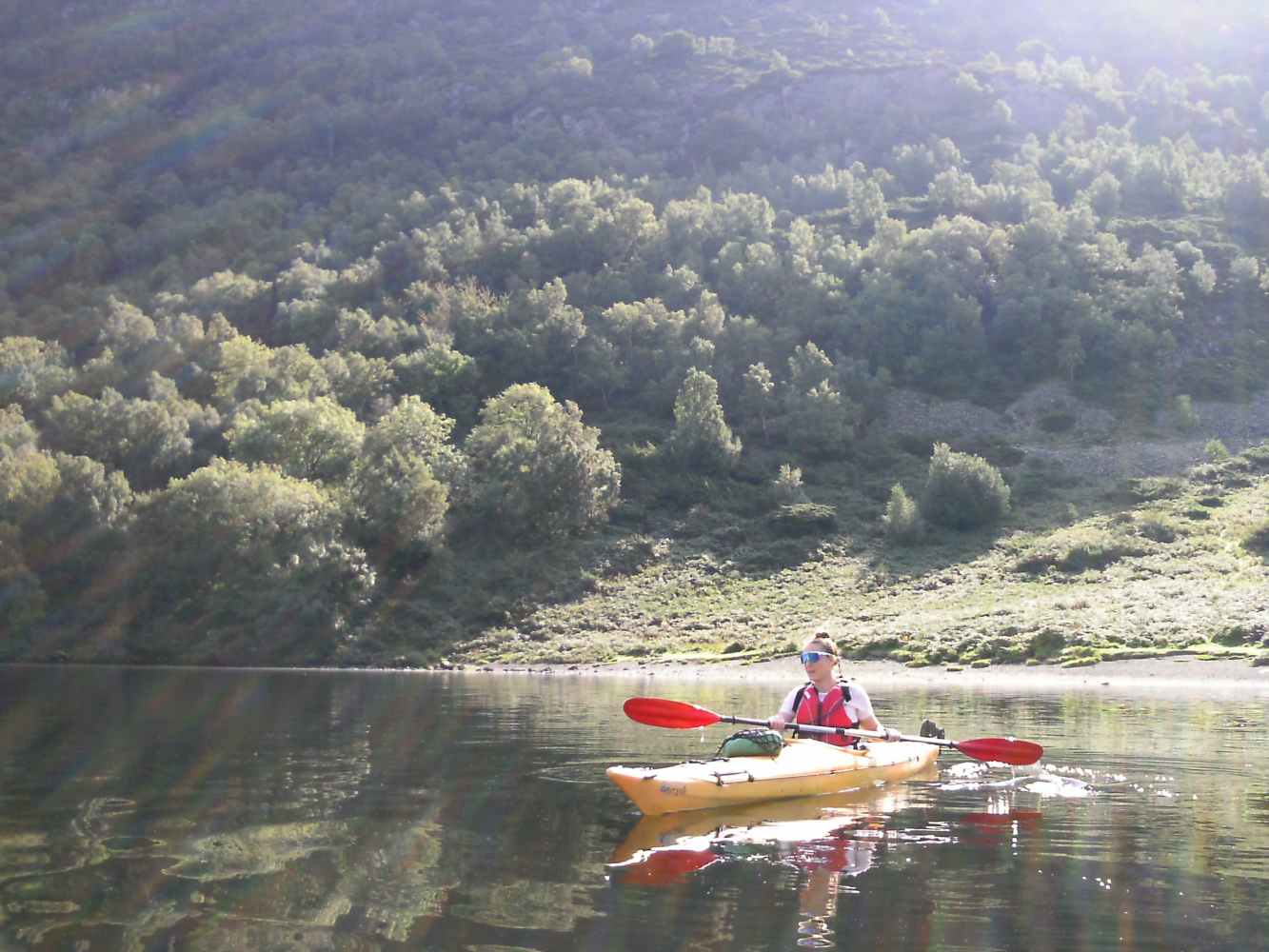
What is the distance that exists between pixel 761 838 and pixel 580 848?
2.24 meters

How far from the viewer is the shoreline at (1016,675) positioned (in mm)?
44156

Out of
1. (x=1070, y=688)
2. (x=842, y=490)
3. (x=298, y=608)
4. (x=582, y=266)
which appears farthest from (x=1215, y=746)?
(x=582, y=266)

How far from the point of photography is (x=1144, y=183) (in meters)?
150

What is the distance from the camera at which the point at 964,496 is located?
8488cm

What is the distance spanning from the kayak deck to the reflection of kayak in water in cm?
19

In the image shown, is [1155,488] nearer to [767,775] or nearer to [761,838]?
[767,775]

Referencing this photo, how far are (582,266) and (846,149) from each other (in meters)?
69.6

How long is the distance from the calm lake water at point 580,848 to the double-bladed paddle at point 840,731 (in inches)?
25.5

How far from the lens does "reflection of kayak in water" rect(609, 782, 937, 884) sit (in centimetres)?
1340

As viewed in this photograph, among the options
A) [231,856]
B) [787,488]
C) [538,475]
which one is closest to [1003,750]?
[231,856]

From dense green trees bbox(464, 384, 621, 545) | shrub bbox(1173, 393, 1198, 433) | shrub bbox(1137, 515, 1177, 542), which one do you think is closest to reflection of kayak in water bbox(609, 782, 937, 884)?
shrub bbox(1137, 515, 1177, 542)

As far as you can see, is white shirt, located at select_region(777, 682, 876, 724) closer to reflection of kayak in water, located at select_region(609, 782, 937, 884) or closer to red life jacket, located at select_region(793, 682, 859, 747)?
red life jacket, located at select_region(793, 682, 859, 747)

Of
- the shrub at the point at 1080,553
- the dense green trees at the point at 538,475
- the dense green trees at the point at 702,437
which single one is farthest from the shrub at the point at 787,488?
the shrub at the point at 1080,553

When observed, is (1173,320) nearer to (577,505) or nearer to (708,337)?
(708,337)
